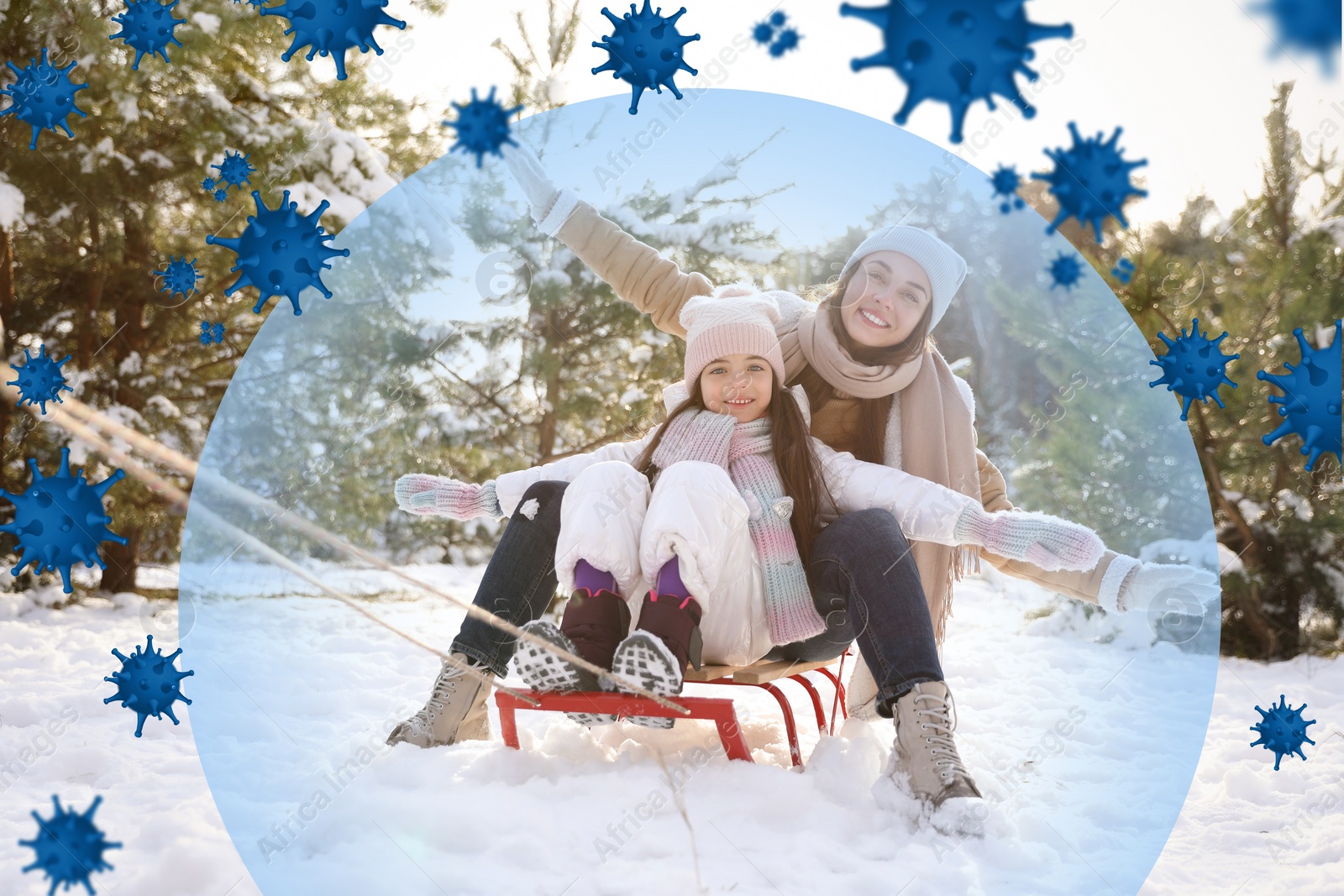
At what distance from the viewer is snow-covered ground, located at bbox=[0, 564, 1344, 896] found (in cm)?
137

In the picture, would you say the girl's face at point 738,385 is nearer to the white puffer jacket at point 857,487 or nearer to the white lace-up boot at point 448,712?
the white puffer jacket at point 857,487

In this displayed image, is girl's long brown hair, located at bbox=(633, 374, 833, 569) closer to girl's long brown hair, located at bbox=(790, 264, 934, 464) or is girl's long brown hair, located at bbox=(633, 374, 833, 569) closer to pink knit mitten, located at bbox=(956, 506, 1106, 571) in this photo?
girl's long brown hair, located at bbox=(790, 264, 934, 464)

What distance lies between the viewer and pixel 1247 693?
2994 mm

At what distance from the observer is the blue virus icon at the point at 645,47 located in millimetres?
1677

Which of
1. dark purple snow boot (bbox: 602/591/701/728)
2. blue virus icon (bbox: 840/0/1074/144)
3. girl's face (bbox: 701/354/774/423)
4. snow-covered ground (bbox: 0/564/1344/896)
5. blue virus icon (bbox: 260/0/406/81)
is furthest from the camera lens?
girl's face (bbox: 701/354/774/423)

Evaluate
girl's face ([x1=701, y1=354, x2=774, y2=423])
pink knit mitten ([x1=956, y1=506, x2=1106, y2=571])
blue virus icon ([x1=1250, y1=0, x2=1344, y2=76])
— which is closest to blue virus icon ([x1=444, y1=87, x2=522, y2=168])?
girl's face ([x1=701, y1=354, x2=774, y2=423])

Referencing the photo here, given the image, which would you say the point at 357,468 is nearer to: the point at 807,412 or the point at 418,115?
the point at 807,412

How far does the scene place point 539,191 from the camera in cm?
208

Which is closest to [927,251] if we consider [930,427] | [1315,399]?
[930,427]

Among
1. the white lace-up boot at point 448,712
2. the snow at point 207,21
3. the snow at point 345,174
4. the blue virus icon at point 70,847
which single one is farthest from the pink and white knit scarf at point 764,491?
the snow at point 207,21

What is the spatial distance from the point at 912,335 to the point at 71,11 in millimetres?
3224

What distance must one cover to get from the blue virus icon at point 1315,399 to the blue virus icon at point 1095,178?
36 centimetres

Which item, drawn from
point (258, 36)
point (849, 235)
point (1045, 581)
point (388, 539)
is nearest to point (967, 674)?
point (1045, 581)

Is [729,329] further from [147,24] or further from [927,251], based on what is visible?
[147,24]
